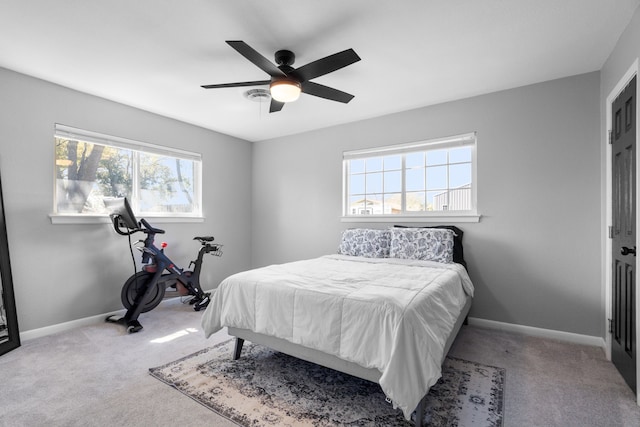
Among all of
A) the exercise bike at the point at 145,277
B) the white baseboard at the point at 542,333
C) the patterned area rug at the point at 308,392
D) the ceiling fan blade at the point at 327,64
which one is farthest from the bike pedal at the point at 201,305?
the white baseboard at the point at 542,333

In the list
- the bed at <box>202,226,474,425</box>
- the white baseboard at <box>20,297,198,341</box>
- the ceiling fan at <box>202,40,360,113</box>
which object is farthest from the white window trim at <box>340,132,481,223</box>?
the white baseboard at <box>20,297,198,341</box>

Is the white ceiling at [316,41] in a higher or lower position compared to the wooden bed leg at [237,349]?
higher

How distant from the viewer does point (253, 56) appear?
2.03 metres

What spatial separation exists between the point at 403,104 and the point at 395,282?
2.36m

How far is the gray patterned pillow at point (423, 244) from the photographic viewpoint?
3303mm

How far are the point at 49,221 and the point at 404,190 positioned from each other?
3956 millimetres

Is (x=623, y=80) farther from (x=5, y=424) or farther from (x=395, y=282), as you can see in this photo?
(x=5, y=424)

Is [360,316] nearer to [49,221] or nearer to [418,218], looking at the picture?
[418,218]

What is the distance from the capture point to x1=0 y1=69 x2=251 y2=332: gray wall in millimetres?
2955

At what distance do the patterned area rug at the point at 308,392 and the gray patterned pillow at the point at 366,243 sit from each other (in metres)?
1.42

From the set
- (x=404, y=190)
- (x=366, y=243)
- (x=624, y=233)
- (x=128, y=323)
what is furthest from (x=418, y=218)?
(x=128, y=323)

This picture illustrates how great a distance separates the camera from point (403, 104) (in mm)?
3762

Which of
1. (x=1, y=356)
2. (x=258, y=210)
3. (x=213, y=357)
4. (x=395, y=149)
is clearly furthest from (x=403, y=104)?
(x=1, y=356)

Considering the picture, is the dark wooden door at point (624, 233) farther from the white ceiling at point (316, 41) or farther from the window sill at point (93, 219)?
the window sill at point (93, 219)
